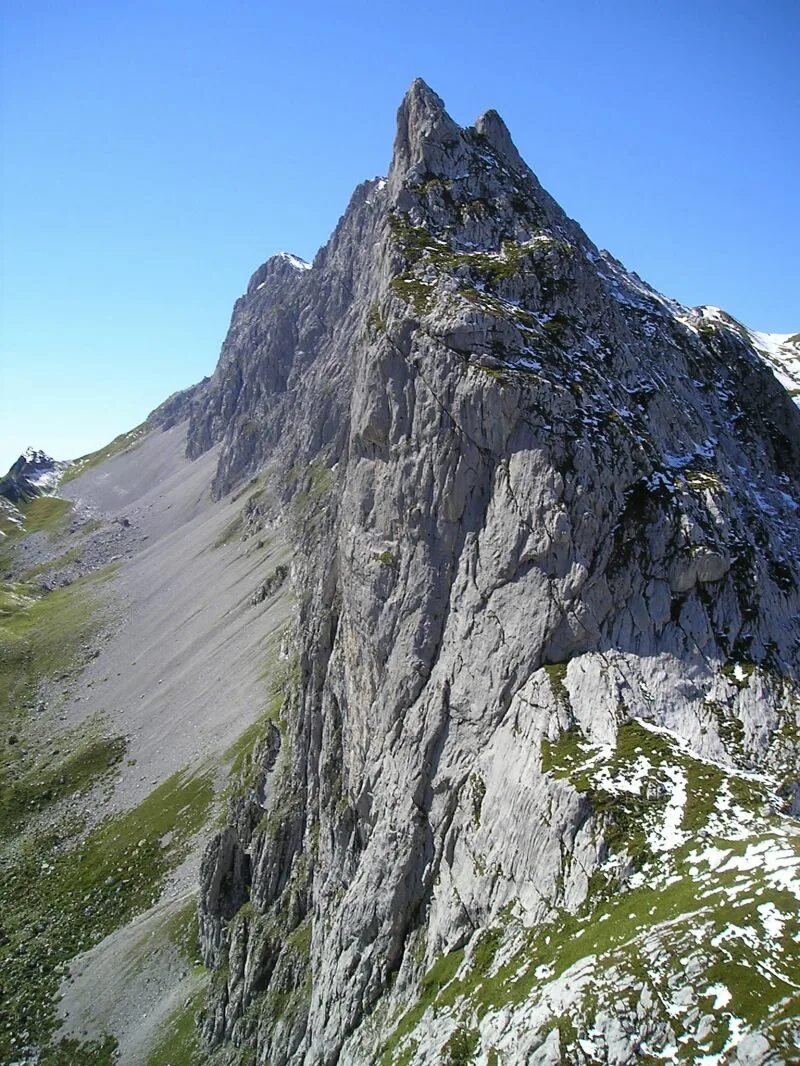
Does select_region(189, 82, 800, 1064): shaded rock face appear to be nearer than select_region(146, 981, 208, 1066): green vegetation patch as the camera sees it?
Yes

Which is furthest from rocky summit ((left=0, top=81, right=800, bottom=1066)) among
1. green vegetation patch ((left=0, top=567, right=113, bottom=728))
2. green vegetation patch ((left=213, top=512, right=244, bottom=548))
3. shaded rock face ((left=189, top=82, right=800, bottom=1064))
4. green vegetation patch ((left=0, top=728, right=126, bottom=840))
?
green vegetation patch ((left=213, top=512, right=244, bottom=548))

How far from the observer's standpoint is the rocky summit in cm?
1975

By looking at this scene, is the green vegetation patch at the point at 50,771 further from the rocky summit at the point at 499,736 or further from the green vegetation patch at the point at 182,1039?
the green vegetation patch at the point at 182,1039

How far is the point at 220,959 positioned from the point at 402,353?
45.8 m

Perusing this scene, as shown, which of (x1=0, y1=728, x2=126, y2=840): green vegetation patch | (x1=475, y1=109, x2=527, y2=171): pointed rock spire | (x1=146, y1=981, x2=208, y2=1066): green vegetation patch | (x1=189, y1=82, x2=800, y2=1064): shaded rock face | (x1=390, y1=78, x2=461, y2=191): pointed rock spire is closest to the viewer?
(x1=189, y1=82, x2=800, y2=1064): shaded rock face

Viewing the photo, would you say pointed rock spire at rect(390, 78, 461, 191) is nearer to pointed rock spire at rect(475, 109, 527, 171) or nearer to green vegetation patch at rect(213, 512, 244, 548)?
pointed rock spire at rect(475, 109, 527, 171)

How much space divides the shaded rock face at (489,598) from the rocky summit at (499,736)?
167mm

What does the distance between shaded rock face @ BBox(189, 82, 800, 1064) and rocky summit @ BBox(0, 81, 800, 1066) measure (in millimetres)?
167

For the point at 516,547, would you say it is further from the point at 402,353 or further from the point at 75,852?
the point at 75,852

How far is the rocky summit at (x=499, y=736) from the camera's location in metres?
19.8

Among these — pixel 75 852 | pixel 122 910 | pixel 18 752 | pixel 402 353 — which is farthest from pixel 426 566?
pixel 18 752

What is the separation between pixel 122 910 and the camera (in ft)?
203

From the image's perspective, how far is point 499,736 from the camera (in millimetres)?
29094

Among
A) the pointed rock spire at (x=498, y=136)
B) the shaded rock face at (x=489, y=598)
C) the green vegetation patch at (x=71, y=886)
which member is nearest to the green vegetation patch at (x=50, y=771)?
the green vegetation patch at (x=71, y=886)
